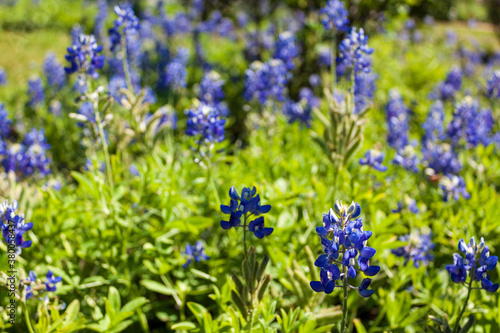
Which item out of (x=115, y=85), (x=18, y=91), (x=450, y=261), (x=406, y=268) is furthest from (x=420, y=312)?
(x=18, y=91)

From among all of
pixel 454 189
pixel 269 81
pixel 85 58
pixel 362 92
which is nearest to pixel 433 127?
pixel 362 92

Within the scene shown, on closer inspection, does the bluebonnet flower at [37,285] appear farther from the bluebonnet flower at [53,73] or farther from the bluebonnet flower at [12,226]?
the bluebonnet flower at [53,73]

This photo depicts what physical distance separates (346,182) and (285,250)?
669mm

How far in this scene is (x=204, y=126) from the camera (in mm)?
2512

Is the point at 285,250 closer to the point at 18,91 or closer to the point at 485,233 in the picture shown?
the point at 485,233

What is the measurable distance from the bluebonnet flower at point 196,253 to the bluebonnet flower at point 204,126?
2.07 feet

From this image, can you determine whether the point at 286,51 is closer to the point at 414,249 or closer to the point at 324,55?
the point at 324,55

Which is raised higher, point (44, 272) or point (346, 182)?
point (346, 182)

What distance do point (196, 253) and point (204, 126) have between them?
0.78 meters

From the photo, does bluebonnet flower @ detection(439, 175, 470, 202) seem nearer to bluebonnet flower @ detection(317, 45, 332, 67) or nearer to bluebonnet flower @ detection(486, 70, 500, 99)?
bluebonnet flower @ detection(486, 70, 500, 99)

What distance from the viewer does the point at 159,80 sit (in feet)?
20.0

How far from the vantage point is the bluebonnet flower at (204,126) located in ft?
8.23

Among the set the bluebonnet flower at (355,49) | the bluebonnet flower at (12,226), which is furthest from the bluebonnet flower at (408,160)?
the bluebonnet flower at (12,226)

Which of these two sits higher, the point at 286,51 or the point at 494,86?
the point at 286,51
